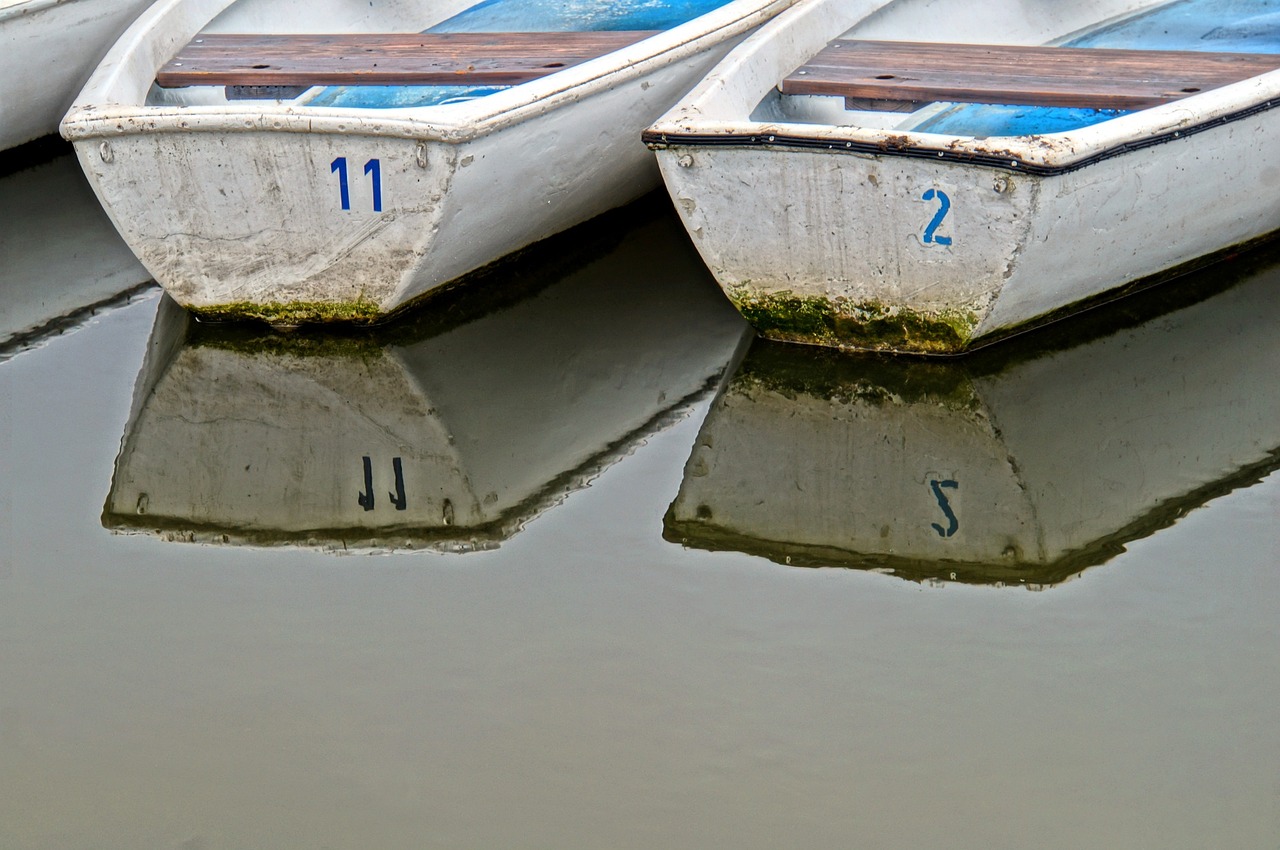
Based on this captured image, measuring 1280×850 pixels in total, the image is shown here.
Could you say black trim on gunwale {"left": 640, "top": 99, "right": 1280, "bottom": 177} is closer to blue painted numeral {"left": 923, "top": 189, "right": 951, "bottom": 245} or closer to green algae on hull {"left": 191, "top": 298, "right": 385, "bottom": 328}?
blue painted numeral {"left": 923, "top": 189, "right": 951, "bottom": 245}

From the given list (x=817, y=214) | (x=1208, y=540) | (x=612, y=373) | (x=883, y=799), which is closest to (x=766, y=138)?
(x=817, y=214)

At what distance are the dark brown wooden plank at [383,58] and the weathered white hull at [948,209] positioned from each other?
0.64 m

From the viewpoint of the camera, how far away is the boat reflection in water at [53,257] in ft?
17.0

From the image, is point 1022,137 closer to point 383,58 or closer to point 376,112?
point 376,112

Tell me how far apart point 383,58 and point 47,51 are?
1539mm

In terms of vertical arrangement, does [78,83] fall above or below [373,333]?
above

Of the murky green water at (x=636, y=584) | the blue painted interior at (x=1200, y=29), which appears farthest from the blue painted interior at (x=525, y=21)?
the blue painted interior at (x=1200, y=29)

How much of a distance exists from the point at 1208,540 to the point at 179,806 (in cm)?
226

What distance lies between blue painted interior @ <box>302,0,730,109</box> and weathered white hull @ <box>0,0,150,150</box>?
1.04m

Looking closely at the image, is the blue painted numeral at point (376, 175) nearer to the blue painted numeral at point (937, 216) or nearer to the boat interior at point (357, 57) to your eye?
the boat interior at point (357, 57)

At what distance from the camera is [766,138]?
4270 millimetres

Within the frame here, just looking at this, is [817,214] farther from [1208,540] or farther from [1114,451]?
[1208,540]

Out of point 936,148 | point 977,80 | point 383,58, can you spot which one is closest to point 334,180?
point 383,58

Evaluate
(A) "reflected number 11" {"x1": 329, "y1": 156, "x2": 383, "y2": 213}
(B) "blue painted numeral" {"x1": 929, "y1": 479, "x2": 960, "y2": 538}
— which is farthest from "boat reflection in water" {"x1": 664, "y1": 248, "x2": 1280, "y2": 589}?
(A) "reflected number 11" {"x1": 329, "y1": 156, "x2": 383, "y2": 213}
